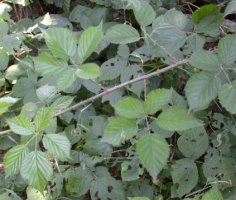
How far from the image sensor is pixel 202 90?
121cm

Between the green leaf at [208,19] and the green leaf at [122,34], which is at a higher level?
the green leaf at [122,34]

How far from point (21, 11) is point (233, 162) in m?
1.52

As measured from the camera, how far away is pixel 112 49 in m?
1.86

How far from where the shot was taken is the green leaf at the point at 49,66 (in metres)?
1.21

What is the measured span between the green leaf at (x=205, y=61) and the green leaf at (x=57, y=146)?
1.66 ft

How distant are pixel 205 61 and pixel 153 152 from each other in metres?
0.36

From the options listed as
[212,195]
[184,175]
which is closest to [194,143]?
[184,175]

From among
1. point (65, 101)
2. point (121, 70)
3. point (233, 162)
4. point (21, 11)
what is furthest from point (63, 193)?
point (21, 11)

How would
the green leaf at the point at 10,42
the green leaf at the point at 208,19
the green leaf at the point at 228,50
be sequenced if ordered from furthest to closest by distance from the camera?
the green leaf at the point at 10,42
the green leaf at the point at 208,19
the green leaf at the point at 228,50

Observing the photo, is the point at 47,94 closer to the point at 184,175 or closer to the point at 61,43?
the point at 61,43

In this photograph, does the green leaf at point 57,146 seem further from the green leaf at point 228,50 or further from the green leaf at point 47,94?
the green leaf at point 228,50

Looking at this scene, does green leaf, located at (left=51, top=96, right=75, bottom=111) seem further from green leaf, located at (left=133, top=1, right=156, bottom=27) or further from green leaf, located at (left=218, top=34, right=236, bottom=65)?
green leaf, located at (left=218, top=34, right=236, bottom=65)

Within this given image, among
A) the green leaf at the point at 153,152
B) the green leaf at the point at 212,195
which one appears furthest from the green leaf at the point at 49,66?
the green leaf at the point at 212,195

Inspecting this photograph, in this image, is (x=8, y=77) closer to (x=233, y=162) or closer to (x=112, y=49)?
(x=112, y=49)
